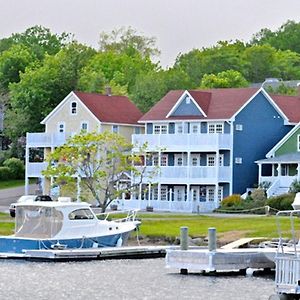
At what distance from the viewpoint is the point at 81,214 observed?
188ft

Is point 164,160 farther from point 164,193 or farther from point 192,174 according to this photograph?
point 192,174

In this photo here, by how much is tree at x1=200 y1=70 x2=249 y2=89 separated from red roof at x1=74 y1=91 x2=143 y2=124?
93.6 feet

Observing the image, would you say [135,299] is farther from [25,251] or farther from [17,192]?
[17,192]

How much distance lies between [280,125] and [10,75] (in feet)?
149

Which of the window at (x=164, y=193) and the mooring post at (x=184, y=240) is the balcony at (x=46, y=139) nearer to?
the window at (x=164, y=193)

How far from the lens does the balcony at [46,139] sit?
98.5m

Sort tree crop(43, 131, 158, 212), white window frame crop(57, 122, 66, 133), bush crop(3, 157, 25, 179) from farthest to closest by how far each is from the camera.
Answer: bush crop(3, 157, 25, 179)
white window frame crop(57, 122, 66, 133)
tree crop(43, 131, 158, 212)

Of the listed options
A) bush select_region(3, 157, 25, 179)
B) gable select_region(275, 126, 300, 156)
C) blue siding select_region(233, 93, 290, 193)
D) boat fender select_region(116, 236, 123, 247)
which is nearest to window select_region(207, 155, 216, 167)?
blue siding select_region(233, 93, 290, 193)

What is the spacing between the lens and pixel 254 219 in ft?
234

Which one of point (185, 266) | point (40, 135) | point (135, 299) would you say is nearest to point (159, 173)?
point (40, 135)

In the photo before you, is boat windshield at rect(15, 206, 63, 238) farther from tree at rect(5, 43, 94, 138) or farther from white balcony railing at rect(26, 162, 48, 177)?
tree at rect(5, 43, 94, 138)

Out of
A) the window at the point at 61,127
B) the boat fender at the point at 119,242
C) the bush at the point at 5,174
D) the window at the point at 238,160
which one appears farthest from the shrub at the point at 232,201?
the bush at the point at 5,174

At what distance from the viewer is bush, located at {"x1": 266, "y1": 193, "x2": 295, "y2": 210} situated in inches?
3155

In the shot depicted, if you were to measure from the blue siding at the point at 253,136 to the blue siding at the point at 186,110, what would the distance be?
3404 mm
